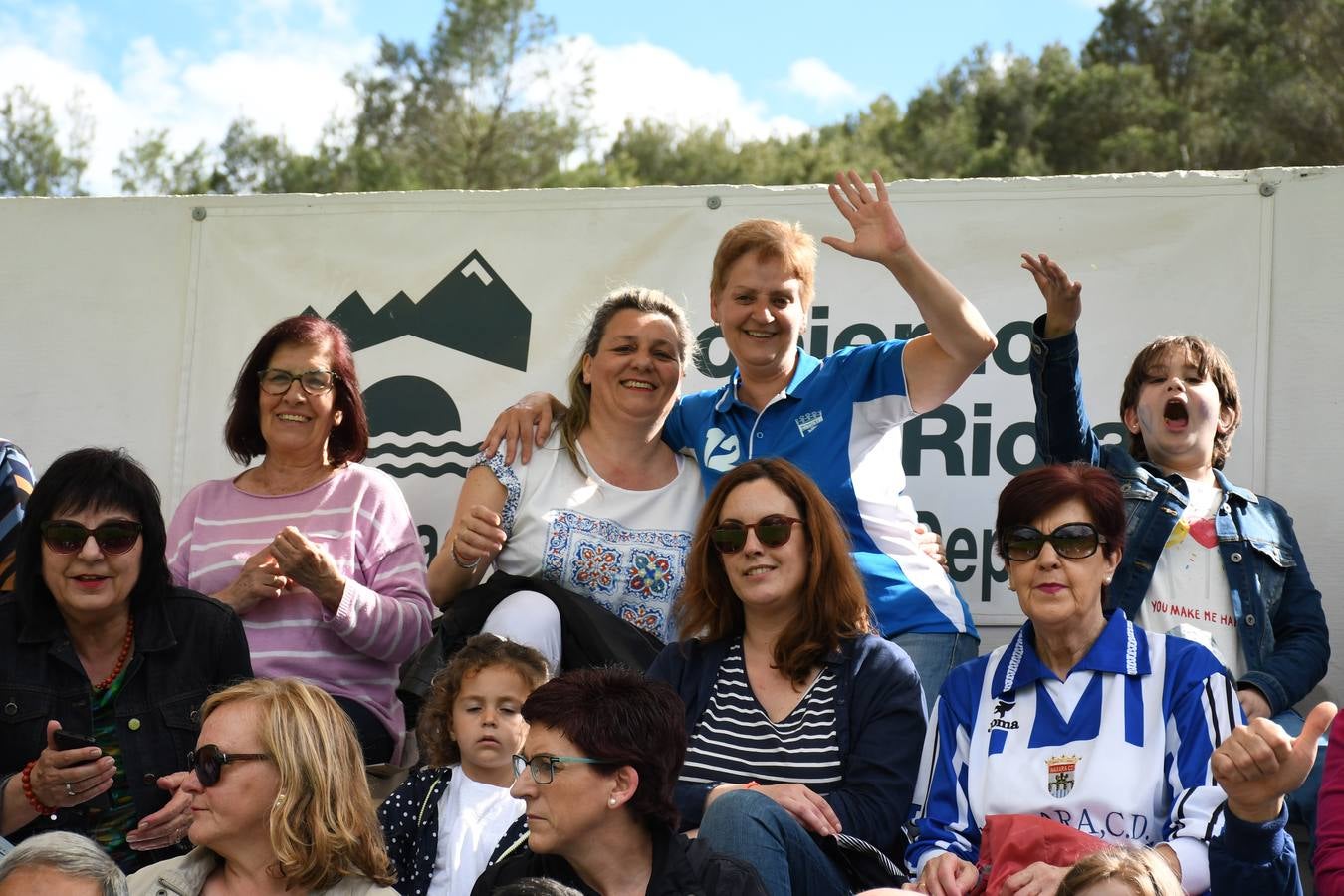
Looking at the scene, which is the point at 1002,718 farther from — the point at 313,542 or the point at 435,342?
the point at 435,342

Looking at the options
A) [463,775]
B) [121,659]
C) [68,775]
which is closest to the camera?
[68,775]

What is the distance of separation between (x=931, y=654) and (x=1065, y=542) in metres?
0.69

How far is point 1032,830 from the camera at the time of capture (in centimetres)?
257

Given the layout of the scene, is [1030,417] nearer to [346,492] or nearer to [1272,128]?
[346,492]

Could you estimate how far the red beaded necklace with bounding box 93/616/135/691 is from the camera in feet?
10.5

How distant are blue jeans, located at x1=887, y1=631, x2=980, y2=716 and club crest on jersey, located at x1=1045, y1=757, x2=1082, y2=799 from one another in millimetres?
699

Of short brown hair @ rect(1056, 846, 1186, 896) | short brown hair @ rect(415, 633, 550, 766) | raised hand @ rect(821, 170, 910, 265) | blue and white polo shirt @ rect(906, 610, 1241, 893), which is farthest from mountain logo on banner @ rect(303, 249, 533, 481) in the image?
short brown hair @ rect(1056, 846, 1186, 896)

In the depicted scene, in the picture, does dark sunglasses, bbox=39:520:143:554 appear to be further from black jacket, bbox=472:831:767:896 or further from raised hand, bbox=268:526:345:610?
black jacket, bbox=472:831:767:896

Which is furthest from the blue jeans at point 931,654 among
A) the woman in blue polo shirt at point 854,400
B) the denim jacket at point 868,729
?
the denim jacket at point 868,729

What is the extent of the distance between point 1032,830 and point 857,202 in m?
1.58

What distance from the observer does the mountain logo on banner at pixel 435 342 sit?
16.1 feet

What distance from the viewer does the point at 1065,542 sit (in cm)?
288

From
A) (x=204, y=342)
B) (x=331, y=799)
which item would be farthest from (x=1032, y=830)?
(x=204, y=342)

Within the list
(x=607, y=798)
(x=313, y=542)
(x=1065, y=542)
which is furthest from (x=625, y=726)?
(x=313, y=542)
